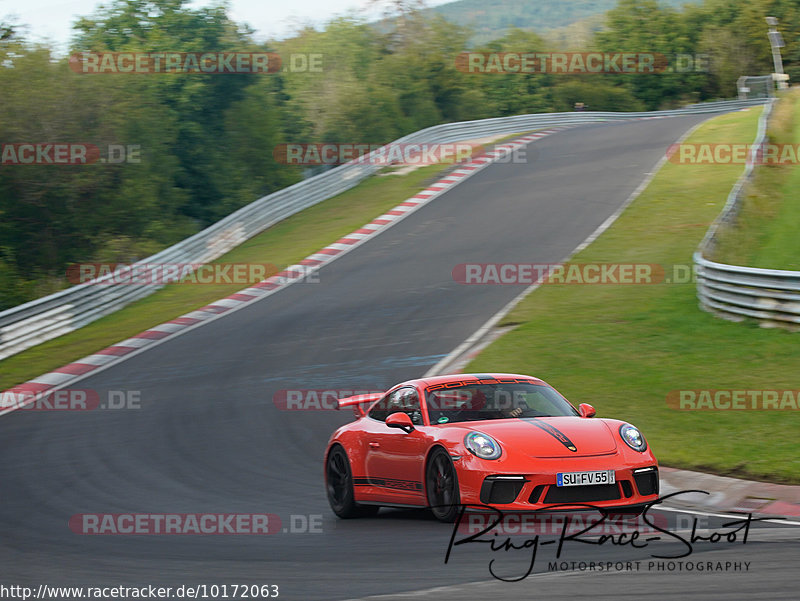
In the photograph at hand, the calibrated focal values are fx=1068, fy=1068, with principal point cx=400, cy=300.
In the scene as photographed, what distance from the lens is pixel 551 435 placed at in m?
7.91

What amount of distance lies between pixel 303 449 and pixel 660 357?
228 inches

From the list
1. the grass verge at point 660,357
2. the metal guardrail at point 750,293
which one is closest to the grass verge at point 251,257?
the grass verge at point 660,357

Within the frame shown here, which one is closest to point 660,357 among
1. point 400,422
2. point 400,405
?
point 400,405

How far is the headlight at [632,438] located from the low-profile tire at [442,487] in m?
1.32

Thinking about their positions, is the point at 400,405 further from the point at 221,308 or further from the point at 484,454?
the point at 221,308

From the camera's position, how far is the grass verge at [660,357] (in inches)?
420

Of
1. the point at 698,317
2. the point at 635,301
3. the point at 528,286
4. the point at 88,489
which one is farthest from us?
the point at 528,286

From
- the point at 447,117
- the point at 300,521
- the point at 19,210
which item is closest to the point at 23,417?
the point at 300,521

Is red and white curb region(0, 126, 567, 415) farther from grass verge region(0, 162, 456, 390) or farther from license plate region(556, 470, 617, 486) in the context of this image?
license plate region(556, 470, 617, 486)

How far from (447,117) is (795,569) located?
56488 millimetres

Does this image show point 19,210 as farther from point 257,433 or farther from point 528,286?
point 257,433

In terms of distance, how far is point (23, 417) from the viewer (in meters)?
15.6

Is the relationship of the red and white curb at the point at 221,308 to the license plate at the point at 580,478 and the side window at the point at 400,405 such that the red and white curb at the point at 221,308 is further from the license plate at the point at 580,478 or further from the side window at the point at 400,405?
the license plate at the point at 580,478

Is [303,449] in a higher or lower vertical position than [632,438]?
lower
